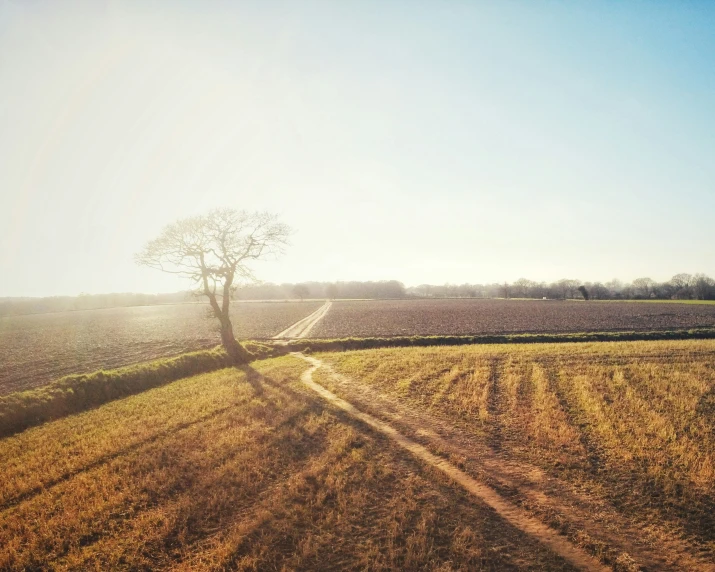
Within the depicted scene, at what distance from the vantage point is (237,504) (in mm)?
9742

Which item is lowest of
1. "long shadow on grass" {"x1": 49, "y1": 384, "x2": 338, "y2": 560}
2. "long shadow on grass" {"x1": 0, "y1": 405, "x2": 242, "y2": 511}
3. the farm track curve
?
the farm track curve

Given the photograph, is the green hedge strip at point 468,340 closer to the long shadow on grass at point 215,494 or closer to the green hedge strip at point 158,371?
the green hedge strip at point 158,371

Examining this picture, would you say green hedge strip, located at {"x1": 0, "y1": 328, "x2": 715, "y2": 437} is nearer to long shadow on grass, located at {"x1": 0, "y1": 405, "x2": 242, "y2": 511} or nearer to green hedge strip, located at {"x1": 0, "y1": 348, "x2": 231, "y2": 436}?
green hedge strip, located at {"x1": 0, "y1": 348, "x2": 231, "y2": 436}

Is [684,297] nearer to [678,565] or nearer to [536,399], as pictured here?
[536,399]

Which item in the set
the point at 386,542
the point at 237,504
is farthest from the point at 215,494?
the point at 386,542

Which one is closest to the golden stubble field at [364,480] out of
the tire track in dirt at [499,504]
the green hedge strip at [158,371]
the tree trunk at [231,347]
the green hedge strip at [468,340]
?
the tire track in dirt at [499,504]

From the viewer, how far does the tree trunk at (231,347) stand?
30812 millimetres

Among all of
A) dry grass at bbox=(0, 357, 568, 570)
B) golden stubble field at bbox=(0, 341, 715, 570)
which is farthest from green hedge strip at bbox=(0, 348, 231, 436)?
dry grass at bbox=(0, 357, 568, 570)

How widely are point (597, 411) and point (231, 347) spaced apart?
86.9 feet

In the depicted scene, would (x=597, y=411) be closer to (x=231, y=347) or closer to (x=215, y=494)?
(x=215, y=494)

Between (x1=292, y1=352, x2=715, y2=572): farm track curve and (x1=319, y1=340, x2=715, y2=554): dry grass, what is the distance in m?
0.55

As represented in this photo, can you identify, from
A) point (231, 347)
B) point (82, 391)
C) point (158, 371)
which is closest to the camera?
point (82, 391)

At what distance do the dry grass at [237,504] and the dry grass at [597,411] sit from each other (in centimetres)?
386

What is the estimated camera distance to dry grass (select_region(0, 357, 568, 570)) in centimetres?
Result: 783
